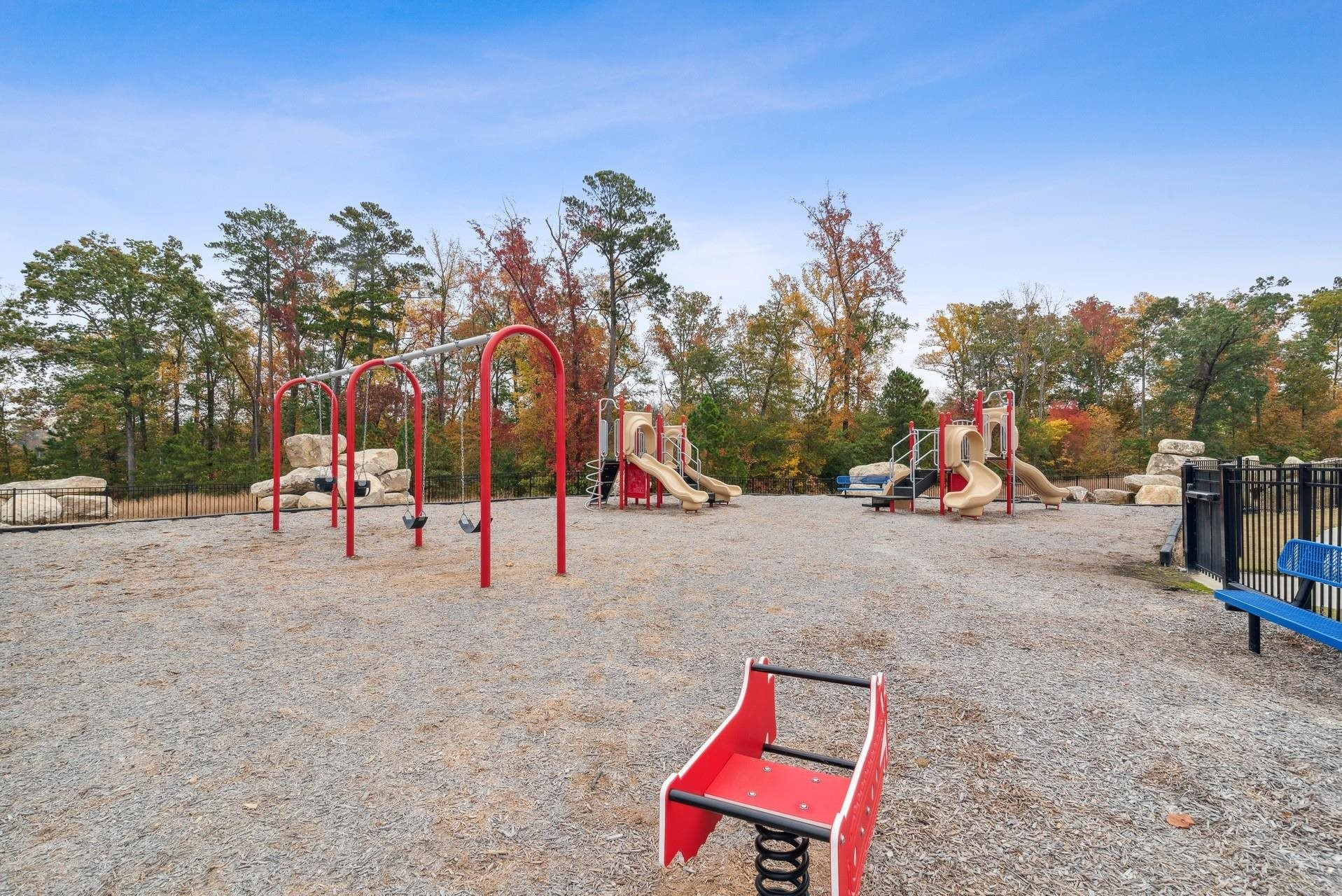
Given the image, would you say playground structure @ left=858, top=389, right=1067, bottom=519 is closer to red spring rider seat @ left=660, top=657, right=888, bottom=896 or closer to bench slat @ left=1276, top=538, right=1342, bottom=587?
bench slat @ left=1276, top=538, right=1342, bottom=587

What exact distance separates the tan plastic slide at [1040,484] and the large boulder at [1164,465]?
7334mm

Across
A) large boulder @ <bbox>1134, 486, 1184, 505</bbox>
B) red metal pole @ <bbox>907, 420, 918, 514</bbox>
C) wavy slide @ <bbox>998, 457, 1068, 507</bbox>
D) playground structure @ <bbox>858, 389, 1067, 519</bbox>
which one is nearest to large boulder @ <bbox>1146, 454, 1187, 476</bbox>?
large boulder @ <bbox>1134, 486, 1184, 505</bbox>

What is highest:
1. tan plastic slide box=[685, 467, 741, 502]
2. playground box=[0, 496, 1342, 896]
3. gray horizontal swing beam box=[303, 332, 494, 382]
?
gray horizontal swing beam box=[303, 332, 494, 382]

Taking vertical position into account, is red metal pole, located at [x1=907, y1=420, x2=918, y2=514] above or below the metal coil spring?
above

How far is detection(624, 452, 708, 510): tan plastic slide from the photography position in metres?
15.4

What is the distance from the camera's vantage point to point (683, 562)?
29.1 feet

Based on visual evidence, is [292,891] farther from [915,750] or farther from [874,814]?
[915,750]

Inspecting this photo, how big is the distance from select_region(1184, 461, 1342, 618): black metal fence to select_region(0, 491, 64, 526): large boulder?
852 inches

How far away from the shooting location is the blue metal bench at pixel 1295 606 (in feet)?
13.8

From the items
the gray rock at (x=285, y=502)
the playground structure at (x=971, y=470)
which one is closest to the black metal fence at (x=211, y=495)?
the gray rock at (x=285, y=502)

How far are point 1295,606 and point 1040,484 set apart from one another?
12.9 meters

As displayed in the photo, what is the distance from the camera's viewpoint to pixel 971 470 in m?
15.5

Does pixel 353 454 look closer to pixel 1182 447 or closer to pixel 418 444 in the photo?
pixel 418 444

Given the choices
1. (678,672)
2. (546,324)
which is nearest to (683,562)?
(678,672)
